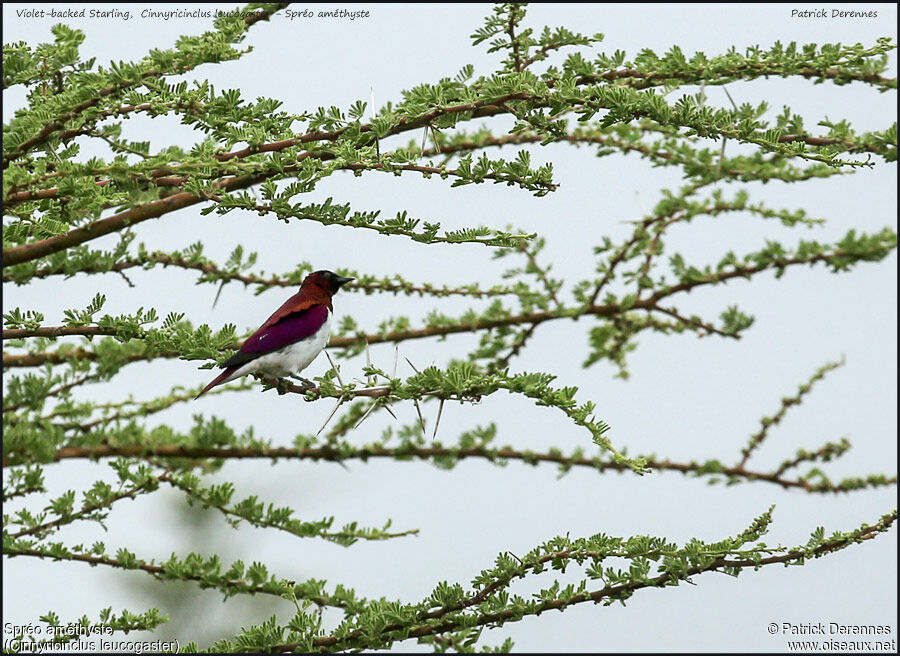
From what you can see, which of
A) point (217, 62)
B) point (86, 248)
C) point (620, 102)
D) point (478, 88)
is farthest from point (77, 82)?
point (620, 102)

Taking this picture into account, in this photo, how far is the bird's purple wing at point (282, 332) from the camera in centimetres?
446

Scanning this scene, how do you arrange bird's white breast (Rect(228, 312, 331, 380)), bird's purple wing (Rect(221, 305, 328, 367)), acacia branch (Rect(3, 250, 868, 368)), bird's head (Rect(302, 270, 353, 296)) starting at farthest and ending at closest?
bird's head (Rect(302, 270, 353, 296)), acacia branch (Rect(3, 250, 868, 368)), bird's white breast (Rect(228, 312, 331, 380)), bird's purple wing (Rect(221, 305, 328, 367))

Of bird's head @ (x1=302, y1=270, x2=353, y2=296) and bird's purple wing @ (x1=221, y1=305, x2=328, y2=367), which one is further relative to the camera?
bird's head @ (x1=302, y1=270, x2=353, y2=296)

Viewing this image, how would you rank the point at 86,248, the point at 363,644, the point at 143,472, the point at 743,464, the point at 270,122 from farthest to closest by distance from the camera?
the point at 743,464 < the point at 143,472 < the point at 86,248 < the point at 363,644 < the point at 270,122

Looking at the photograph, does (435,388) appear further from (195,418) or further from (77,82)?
(195,418)

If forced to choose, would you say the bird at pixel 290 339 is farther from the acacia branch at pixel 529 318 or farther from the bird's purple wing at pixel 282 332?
the acacia branch at pixel 529 318

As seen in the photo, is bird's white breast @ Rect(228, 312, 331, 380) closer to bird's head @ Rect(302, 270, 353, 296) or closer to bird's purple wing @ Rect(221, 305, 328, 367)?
bird's purple wing @ Rect(221, 305, 328, 367)

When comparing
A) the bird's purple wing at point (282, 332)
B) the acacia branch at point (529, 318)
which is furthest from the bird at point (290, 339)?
the acacia branch at point (529, 318)

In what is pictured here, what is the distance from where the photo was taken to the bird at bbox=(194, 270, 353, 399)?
450 centimetres

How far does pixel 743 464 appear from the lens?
19.5 ft

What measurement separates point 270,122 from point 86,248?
3.55ft

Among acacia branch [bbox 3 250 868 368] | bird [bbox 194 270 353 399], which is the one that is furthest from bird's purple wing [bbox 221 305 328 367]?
acacia branch [bbox 3 250 868 368]

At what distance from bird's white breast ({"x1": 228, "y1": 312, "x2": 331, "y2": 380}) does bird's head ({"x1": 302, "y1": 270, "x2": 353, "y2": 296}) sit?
0.33 m

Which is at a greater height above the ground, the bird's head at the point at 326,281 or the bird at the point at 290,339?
the bird's head at the point at 326,281
